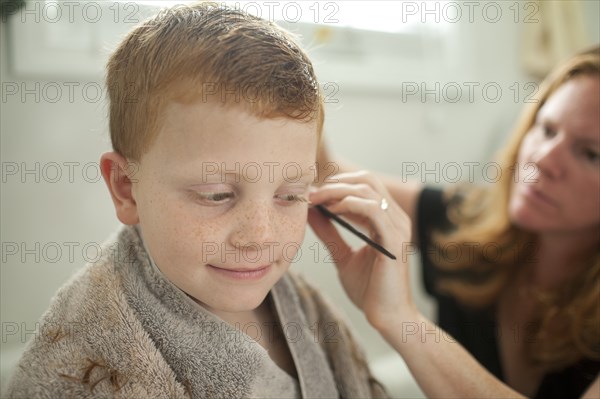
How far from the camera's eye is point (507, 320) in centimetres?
109

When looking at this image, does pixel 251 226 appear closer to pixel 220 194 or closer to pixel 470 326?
pixel 220 194

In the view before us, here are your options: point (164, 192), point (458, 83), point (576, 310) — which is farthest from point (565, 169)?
point (164, 192)

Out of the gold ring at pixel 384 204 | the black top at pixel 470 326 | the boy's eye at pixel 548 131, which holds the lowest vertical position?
the black top at pixel 470 326

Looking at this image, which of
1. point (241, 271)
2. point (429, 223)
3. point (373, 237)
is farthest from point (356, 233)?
point (429, 223)

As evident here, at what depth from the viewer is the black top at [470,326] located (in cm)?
93

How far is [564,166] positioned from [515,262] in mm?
293

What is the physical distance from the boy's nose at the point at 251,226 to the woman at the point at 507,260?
180mm

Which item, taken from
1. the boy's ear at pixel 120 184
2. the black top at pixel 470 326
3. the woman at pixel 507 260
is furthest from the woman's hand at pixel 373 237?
the boy's ear at pixel 120 184

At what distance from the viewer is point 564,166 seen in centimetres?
91

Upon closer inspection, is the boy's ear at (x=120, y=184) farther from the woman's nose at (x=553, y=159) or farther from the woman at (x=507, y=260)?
the woman's nose at (x=553, y=159)

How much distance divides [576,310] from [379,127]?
1.76 feet

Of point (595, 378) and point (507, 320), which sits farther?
point (507, 320)

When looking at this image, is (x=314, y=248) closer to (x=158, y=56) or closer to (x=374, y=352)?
(x=374, y=352)

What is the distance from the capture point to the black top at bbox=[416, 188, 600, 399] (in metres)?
0.93
